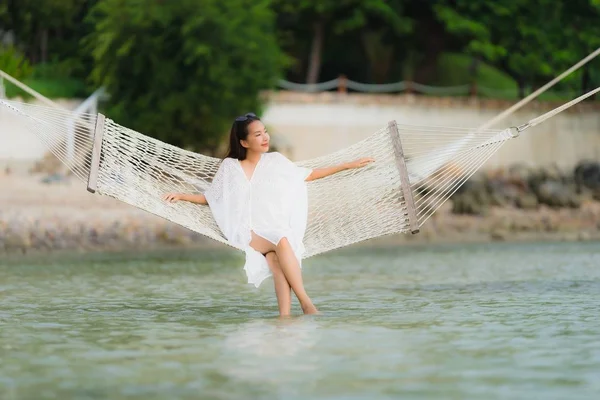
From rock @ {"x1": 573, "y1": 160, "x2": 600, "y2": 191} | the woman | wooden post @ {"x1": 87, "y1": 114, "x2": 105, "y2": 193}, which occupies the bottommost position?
the woman

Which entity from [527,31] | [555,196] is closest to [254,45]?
[555,196]

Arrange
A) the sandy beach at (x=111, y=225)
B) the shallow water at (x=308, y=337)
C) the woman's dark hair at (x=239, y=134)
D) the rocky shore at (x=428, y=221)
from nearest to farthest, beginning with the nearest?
1. the shallow water at (x=308, y=337)
2. the woman's dark hair at (x=239, y=134)
3. the sandy beach at (x=111, y=225)
4. the rocky shore at (x=428, y=221)

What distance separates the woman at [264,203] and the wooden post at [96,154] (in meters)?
0.49

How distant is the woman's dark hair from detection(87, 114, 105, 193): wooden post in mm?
831

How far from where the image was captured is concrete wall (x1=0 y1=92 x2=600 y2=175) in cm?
2761

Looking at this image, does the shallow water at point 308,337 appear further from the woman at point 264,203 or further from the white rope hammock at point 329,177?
the white rope hammock at point 329,177

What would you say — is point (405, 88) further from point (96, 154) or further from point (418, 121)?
point (96, 154)

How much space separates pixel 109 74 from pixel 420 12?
7397 mm

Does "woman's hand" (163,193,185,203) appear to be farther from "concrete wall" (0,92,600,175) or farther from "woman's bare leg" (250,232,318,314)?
"concrete wall" (0,92,600,175)

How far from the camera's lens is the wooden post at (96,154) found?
934 centimetres

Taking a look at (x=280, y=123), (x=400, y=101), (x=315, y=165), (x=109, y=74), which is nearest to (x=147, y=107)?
(x=109, y=74)

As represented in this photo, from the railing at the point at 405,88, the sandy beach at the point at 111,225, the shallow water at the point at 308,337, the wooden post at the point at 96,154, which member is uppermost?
the railing at the point at 405,88

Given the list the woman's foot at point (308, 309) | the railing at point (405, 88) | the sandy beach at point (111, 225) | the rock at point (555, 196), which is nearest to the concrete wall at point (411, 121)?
the railing at point (405, 88)

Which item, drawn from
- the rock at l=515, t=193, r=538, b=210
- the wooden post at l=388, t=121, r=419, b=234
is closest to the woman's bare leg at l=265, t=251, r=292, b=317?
the wooden post at l=388, t=121, r=419, b=234
